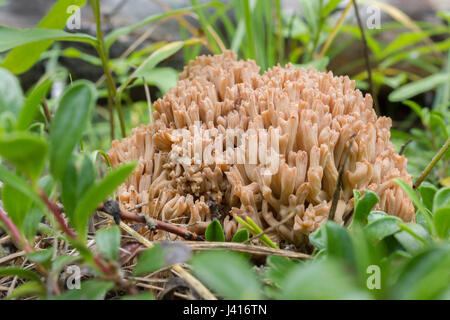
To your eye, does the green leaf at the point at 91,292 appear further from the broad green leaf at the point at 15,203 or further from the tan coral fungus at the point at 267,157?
the tan coral fungus at the point at 267,157

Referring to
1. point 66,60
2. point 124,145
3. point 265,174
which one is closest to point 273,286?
point 265,174

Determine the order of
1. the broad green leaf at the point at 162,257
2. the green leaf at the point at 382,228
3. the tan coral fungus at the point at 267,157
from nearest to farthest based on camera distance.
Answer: the broad green leaf at the point at 162,257 → the green leaf at the point at 382,228 → the tan coral fungus at the point at 267,157

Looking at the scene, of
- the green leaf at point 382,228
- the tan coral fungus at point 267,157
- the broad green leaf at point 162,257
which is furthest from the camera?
the tan coral fungus at point 267,157

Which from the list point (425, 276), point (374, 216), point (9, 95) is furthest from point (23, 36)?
point (425, 276)

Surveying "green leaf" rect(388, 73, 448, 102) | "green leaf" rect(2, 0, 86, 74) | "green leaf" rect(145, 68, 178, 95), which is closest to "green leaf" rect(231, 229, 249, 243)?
"green leaf" rect(145, 68, 178, 95)

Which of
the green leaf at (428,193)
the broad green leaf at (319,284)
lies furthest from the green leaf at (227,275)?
the green leaf at (428,193)

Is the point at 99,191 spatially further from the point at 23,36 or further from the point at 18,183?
the point at 23,36

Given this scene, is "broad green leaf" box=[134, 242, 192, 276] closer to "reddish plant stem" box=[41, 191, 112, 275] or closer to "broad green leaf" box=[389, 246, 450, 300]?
"reddish plant stem" box=[41, 191, 112, 275]
